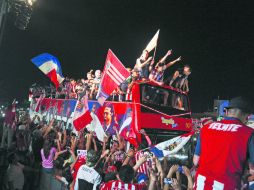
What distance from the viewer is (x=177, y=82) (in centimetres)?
1030

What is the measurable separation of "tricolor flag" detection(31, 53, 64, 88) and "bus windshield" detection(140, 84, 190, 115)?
4.10 m

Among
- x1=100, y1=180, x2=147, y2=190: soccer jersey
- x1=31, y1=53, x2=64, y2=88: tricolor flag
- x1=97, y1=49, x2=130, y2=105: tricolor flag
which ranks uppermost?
x1=31, y1=53, x2=64, y2=88: tricolor flag

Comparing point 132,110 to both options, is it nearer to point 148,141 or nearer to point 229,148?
point 148,141

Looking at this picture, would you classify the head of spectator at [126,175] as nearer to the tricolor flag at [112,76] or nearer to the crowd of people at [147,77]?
the tricolor flag at [112,76]

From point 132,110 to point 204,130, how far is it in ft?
19.2

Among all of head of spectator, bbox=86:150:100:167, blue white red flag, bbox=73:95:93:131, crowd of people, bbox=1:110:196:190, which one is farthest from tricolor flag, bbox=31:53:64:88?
head of spectator, bbox=86:150:100:167

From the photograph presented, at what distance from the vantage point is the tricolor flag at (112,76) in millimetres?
8016

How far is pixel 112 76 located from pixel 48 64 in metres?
4.28

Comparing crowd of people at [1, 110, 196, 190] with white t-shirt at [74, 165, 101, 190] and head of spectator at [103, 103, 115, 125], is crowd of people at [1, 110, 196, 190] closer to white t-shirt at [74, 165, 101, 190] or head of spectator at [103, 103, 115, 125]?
white t-shirt at [74, 165, 101, 190]

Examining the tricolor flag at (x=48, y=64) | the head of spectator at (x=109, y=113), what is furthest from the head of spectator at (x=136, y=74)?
the tricolor flag at (x=48, y=64)

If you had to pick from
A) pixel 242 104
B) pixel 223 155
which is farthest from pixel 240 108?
pixel 223 155

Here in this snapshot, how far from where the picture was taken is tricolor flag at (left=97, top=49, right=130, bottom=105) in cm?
802

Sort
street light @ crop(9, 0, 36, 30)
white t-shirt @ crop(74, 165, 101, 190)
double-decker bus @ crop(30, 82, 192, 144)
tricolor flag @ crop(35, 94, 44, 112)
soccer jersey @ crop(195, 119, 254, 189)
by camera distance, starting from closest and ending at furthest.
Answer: soccer jersey @ crop(195, 119, 254, 189) < white t-shirt @ crop(74, 165, 101, 190) < double-decker bus @ crop(30, 82, 192, 144) < street light @ crop(9, 0, 36, 30) < tricolor flag @ crop(35, 94, 44, 112)

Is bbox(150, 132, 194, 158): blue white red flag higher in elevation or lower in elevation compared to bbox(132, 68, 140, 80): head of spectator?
lower
